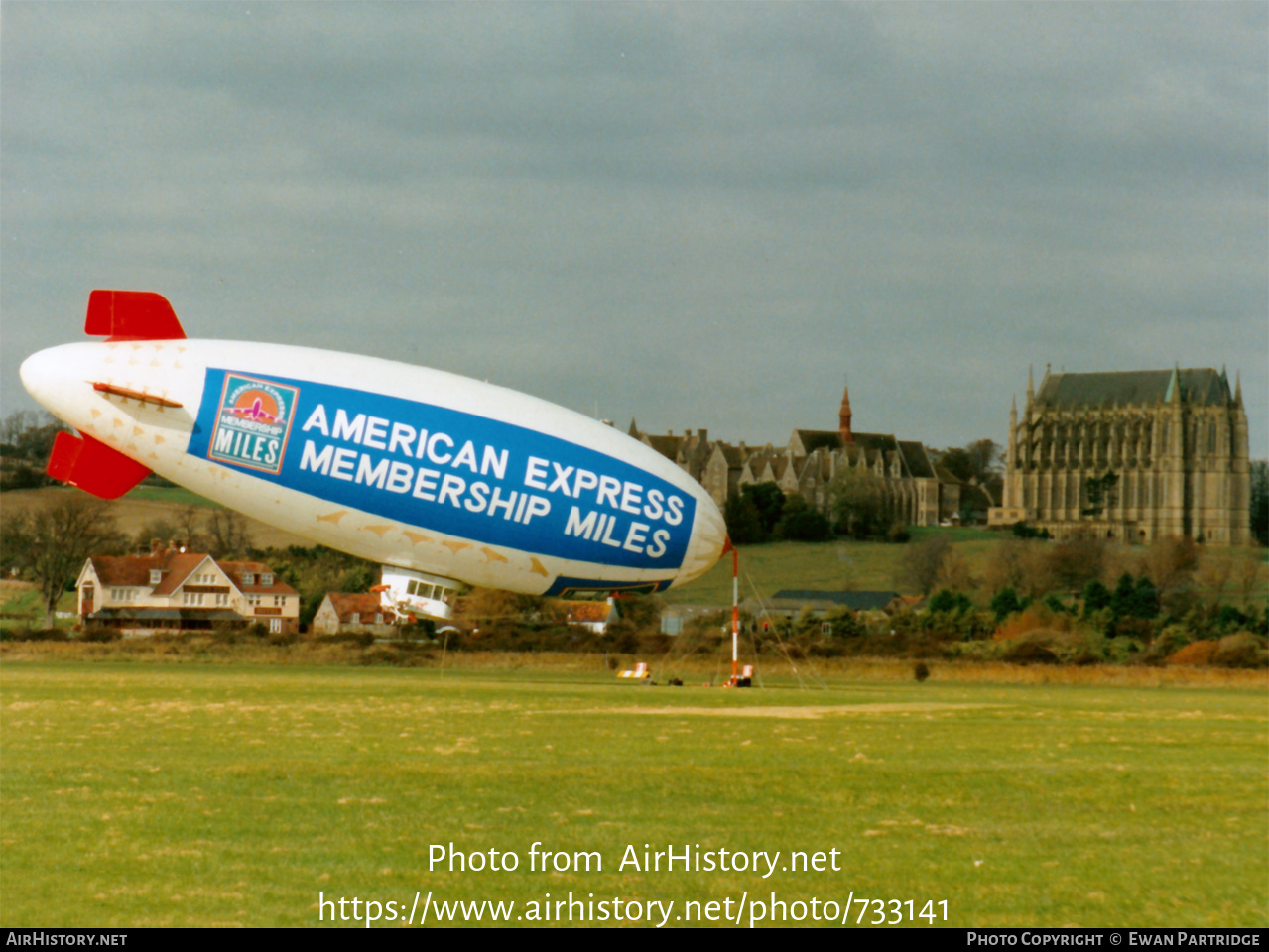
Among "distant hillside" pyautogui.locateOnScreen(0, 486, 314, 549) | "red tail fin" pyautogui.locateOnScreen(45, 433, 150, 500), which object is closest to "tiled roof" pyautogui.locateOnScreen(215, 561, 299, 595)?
"distant hillside" pyautogui.locateOnScreen(0, 486, 314, 549)

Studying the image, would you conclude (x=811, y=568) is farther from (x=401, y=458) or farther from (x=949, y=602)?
(x=401, y=458)

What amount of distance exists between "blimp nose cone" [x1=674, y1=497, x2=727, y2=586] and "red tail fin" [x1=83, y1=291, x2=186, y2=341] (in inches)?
330

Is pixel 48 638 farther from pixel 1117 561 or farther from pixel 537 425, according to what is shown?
pixel 1117 561

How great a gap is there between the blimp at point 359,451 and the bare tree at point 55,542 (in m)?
86.9

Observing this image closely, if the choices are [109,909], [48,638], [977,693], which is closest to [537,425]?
[109,909]

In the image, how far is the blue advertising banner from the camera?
21734 millimetres

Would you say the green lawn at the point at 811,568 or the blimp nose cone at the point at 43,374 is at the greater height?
the blimp nose cone at the point at 43,374

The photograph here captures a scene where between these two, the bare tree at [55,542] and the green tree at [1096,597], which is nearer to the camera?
the bare tree at [55,542]

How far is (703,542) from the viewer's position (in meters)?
25.2

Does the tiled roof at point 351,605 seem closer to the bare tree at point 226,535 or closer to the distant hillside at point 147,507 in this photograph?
the bare tree at point 226,535

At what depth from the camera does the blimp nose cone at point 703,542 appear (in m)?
25.1

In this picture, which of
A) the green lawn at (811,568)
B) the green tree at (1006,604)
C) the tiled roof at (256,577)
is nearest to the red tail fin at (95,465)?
the tiled roof at (256,577)

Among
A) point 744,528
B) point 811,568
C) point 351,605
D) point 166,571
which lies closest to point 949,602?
point 811,568

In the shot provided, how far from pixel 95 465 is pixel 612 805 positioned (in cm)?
976
